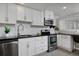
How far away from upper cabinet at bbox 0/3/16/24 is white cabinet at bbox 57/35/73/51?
2959mm

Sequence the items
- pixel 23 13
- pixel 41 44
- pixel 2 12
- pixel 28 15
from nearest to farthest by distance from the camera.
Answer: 1. pixel 2 12
2. pixel 23 13
3. pixel 28 15
4. pixel 41 44

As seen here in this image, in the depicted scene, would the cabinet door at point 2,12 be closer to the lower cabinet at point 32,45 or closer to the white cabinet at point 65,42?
the lower cabinet at point 32,45

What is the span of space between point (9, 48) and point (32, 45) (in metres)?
1.04

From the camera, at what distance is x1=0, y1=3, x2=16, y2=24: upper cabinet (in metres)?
2.96

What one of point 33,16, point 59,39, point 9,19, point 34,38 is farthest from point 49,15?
point 9,19

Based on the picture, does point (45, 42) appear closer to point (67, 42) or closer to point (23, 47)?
point (67, 42)

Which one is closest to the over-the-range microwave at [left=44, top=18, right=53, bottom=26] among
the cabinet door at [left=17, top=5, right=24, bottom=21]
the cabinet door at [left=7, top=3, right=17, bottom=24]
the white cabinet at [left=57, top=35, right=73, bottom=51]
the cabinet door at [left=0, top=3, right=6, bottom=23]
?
the white cabinet at [left=57, top=35, right=73, bottom=51]

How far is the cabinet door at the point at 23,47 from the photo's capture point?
2.99m

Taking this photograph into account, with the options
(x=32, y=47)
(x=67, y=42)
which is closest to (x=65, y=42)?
(x=67, y=42)

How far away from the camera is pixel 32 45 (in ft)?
11.5

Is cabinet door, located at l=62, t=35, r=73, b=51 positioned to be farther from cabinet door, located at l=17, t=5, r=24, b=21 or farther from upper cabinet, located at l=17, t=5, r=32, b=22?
cabinet door, located at l=17, t=5, r=24, b=21

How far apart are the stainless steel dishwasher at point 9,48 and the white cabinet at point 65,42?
2.84 metres

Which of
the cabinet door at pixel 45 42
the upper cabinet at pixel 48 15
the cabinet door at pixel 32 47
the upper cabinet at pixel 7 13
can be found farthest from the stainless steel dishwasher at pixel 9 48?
the upper cabinet at pixel 48 15

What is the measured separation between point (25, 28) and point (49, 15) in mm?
1751
